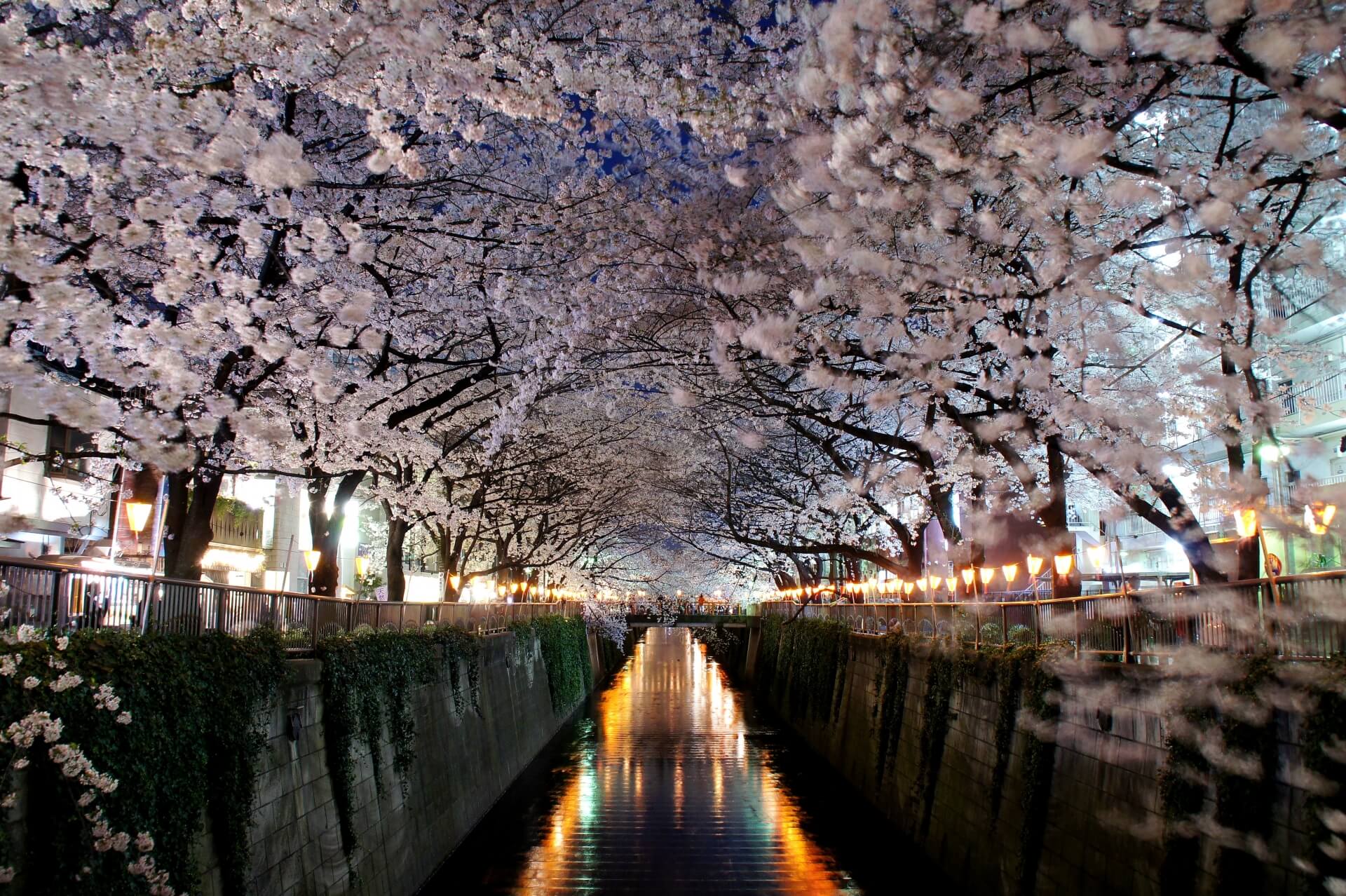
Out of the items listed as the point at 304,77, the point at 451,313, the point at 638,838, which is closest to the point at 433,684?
the point at 638,838

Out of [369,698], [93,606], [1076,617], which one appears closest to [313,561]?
[369,698]

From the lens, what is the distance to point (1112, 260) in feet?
40.7

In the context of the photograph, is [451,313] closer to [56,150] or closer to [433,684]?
[433,684]

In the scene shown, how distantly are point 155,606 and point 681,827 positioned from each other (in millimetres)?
13027

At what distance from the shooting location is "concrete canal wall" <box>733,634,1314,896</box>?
21.9ft

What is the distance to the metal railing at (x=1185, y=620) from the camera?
6520mm

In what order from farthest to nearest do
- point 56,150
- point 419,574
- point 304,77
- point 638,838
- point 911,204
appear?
point 419,574, point 638,838, point 911,204, point 304,77, point 56,150

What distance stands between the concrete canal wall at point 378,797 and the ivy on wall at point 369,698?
16 cm

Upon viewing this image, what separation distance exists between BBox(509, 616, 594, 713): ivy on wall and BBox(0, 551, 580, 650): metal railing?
1454 cm

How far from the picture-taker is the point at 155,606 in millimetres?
7656

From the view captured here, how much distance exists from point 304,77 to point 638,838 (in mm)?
14325

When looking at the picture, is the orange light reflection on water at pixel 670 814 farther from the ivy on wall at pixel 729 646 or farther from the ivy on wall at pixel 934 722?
the ivy on wall at pixel 729 646

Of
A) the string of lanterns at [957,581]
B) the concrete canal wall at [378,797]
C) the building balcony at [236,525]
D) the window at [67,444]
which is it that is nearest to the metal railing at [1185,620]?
the string of lanterns at [957,581]

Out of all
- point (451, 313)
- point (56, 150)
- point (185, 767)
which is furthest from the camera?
point (451, 313)
